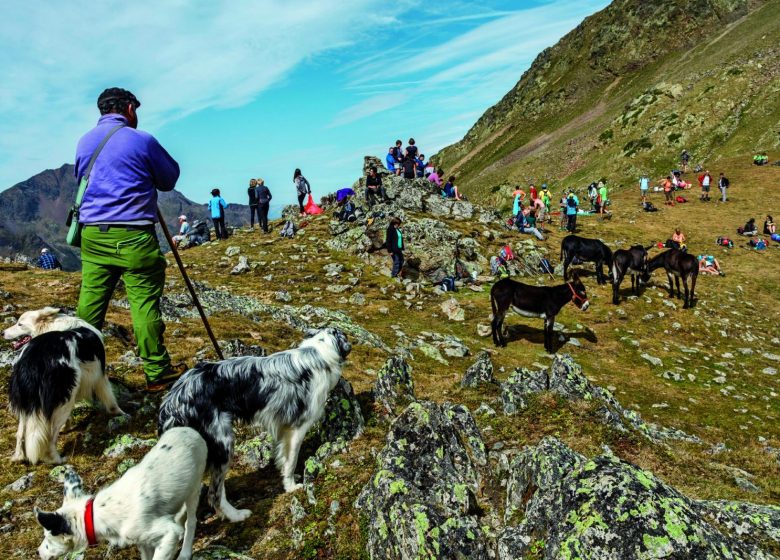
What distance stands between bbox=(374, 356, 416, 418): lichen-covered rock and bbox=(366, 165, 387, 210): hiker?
22133mm

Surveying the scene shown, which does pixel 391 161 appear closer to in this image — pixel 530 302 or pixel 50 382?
pixel 530 302

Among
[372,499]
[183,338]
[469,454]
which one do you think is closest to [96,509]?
[372,499]

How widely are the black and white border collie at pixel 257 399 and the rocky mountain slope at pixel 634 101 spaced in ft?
194

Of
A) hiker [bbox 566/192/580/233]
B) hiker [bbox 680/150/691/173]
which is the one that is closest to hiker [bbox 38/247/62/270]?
hiker [bbox 566/192/580/233]

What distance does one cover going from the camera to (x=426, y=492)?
16.3ft

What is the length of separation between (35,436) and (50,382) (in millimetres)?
754

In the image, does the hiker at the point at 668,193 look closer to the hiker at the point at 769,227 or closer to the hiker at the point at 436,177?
the hiker at the point at 769,227

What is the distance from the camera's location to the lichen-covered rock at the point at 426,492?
423cm

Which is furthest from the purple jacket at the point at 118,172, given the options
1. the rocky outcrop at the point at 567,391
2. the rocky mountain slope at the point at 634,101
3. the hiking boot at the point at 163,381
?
the rocky mountain slope at the point at 634,101

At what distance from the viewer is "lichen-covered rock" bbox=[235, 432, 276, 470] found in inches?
257

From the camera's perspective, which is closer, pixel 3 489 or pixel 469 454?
pixel 3 489

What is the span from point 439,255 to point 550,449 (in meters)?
18.4

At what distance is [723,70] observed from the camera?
62750 millimetres

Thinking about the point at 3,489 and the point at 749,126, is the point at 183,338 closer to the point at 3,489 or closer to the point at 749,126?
the point at 3,489
